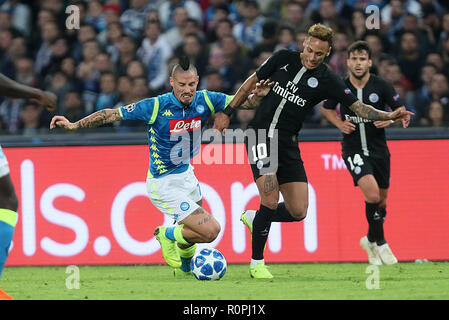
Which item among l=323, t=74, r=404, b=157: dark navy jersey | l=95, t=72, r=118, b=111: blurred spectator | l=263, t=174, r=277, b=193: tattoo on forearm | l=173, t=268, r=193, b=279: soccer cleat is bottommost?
l=173, t=268, r=193, b=279: soccer cleat

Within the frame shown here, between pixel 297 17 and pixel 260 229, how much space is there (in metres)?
4.68

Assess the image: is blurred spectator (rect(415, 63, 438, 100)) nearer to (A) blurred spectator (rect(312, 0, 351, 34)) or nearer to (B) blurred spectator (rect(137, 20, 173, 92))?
(A) blurred spectator (rect(312, 0, 351, 34))

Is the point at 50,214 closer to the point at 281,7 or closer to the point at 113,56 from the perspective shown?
the point at 113,56

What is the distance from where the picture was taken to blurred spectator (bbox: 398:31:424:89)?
11.7 m

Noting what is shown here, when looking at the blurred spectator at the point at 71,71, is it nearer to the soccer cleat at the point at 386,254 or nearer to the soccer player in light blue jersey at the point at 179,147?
the soccer player in light blue jersey at the point at 179,147

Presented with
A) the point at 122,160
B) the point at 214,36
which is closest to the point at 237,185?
the point at 122,160

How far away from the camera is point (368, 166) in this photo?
31.6 ft

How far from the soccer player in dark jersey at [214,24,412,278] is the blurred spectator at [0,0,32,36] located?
6.14 metres

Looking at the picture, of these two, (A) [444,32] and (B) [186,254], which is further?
(A) [444,32]

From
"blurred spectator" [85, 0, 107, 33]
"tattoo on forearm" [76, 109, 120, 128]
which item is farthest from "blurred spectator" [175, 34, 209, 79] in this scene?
"tattoo on forearm" [76, 109, 120, 128]

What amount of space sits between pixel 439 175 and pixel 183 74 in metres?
3.57

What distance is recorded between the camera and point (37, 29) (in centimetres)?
1348

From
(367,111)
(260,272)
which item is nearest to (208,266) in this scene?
(260,272)

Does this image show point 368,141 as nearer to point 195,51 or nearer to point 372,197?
point 372,197
